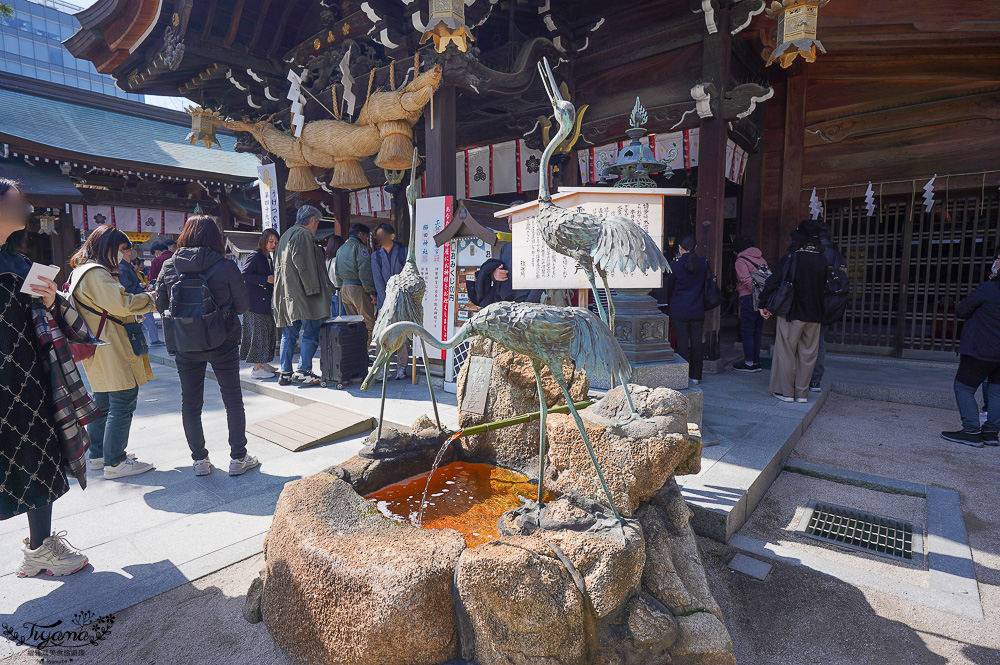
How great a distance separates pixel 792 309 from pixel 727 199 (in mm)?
4818

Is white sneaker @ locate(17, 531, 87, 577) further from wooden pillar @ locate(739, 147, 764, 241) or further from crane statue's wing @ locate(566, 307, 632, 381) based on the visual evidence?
wooden pillar @ locate(739, 147, 764, 241)

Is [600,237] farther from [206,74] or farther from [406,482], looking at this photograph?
[206,74]

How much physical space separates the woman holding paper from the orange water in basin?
65.1 inches

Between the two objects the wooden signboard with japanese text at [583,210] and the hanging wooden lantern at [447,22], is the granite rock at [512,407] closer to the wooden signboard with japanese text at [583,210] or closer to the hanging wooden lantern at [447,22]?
Answer: the wooden signboard with japanese text at [583,210]

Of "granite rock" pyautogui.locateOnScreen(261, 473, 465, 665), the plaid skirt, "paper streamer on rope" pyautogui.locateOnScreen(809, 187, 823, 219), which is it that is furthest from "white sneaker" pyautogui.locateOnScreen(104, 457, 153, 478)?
"paper streamer on rope" pyautogui.locateOnScreen(809, 187, 823, 219)

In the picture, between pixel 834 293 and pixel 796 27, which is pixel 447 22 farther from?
pixel 834 293

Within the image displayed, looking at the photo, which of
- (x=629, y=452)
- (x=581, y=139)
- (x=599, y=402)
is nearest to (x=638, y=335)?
(x=599, y=402)

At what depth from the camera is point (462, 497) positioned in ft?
9.59

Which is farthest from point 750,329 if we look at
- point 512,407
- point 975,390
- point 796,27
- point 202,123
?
point 202,123

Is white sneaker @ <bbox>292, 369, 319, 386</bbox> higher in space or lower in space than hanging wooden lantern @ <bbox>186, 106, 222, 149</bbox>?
lower

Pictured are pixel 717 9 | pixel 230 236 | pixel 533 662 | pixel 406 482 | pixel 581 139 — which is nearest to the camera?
pixel 533 662

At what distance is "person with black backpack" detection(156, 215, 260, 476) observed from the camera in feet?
12.0

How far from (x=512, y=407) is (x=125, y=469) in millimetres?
3281

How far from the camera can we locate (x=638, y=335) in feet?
14.8
